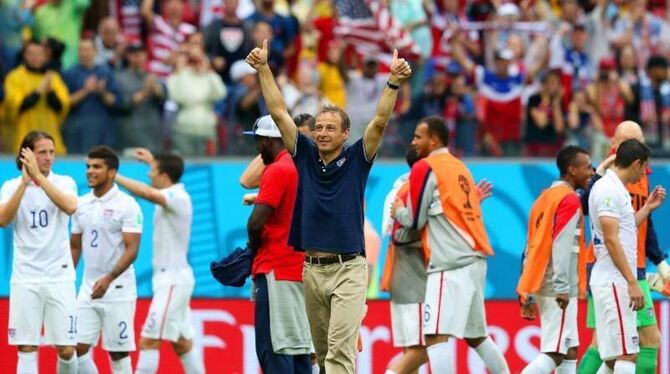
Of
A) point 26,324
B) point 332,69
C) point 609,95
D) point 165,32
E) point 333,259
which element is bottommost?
point 26,324

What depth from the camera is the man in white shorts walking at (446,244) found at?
1337 centimetres

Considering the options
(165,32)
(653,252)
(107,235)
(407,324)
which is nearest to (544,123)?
(165,32)

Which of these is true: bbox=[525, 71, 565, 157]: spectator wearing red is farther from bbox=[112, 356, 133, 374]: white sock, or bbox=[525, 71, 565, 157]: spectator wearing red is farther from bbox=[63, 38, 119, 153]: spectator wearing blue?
bbox=[112, 356, 133, 374]: white sock

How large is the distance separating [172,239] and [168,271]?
32 cm

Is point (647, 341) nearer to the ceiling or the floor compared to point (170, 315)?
nearer to the floor

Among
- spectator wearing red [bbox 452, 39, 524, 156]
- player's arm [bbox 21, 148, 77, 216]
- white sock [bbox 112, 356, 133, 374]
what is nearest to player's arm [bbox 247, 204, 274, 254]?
player's arm [bbox 21, 148, 77, 216]

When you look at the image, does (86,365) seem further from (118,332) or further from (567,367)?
(567,367)

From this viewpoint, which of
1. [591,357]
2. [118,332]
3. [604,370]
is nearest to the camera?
[604,370]

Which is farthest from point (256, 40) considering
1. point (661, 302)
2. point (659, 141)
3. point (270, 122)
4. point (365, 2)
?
point (270, 122)

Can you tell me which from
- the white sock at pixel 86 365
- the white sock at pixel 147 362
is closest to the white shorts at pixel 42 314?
the white sock at pixel 86 365

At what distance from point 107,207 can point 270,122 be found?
2846 mm

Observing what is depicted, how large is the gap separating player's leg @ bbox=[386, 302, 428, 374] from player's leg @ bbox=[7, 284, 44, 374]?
3.08 m

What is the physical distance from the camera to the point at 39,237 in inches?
542

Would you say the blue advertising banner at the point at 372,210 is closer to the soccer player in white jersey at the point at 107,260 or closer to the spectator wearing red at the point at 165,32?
the spectator wearing red at the point at 165,32
